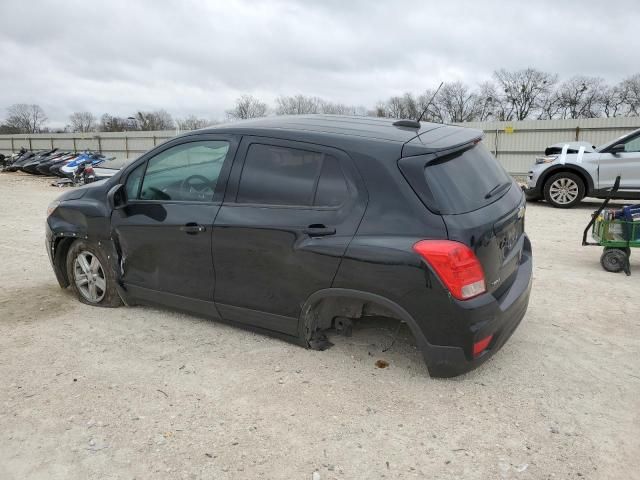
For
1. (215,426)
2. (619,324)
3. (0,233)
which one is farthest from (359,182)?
(0,233)

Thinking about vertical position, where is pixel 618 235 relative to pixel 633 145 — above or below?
A: below

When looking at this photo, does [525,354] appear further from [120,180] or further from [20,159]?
[20,159]

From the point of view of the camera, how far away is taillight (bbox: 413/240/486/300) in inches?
110

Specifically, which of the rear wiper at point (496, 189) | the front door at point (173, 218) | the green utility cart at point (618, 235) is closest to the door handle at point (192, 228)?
the front door at point (173, 218)

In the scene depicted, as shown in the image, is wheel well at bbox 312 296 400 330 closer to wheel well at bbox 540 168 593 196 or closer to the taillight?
the taillight

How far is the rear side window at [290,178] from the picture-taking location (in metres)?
3.23

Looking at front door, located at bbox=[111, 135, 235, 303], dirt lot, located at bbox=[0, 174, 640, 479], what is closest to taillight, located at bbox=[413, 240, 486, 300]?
dirt lot, located at bbox=[0, 174, 640, 479]

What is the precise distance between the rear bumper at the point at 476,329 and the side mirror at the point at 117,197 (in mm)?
2682

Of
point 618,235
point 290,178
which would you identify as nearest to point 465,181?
point 290,178

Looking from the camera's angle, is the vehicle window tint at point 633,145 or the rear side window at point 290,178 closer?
the rear side window at point 290,178

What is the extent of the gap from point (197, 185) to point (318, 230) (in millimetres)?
1147

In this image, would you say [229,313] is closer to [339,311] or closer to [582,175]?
[339,311]

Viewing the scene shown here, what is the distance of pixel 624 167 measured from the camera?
10172mm

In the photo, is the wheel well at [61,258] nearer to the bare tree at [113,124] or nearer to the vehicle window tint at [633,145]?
the vehicle window tint at [633,145]
